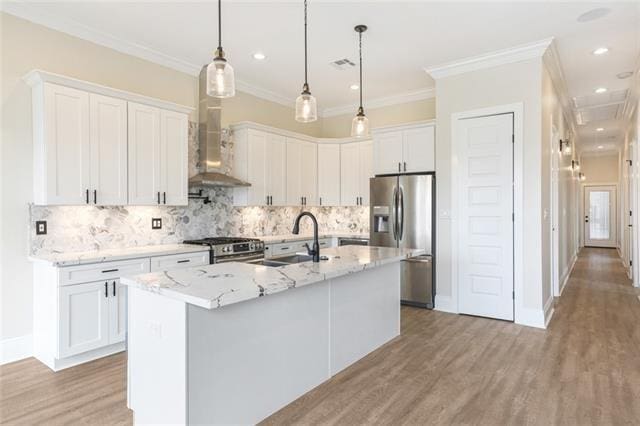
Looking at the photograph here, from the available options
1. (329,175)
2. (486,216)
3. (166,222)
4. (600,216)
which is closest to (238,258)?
(166,222)

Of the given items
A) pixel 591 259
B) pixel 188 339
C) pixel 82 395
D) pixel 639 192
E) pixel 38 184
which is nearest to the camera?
pixel 188 339

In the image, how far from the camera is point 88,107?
348 cm

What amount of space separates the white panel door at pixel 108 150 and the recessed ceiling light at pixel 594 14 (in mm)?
4460

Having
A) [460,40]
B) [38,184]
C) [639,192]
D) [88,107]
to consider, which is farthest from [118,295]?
[639,192]

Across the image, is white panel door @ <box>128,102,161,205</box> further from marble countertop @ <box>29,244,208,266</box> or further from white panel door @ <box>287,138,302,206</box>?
white panel door @ <box>287,138,302,206</box>

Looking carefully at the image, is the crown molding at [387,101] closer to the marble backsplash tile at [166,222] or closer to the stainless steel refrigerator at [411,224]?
the stainless steel refrigerator at [411,224]

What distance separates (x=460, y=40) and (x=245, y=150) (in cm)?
291

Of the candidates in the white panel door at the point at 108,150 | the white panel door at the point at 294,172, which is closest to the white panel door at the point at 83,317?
the white panel door at the point at 108,150

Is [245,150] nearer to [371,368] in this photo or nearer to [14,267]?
[14,267]

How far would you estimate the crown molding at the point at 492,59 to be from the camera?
409cm

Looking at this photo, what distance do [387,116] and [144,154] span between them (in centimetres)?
387

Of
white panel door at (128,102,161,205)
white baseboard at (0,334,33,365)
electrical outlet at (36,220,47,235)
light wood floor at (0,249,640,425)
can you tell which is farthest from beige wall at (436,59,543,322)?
white baseboard at (0,334,33,365)

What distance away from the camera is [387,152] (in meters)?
5.42

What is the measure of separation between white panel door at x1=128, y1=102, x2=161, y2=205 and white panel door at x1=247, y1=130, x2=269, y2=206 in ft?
4.41
